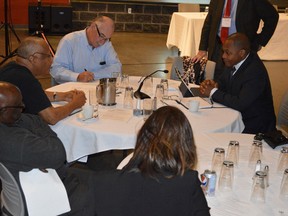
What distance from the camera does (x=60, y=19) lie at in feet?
34.0

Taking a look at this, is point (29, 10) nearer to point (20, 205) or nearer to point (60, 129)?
point (60, 129)

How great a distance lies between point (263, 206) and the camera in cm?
201

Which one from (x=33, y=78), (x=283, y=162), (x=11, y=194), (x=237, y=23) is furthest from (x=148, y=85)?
(x=11, y=194)

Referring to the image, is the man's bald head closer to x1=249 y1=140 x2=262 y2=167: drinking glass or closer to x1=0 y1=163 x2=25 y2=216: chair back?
x1=0 y1=163 x2=25 y2=216: chair back

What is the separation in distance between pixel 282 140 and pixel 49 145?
1.35 meters

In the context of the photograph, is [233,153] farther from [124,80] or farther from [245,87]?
[124,80]

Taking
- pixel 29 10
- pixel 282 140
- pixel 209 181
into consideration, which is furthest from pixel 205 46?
pixel 29 10

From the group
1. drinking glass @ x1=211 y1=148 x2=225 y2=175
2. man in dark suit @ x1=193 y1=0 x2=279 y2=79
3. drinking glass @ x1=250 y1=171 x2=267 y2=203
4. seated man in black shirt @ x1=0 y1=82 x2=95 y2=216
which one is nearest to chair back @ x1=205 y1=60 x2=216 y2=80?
man in dark suit @ x1=193 y1=0 x2=279 y2=79

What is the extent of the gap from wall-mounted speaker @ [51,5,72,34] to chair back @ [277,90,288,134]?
7.41 meters

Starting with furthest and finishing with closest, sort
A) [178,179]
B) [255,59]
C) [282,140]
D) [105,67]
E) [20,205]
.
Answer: [105,67] < [255,59] < [282,140] < [20,205] < [178,179]

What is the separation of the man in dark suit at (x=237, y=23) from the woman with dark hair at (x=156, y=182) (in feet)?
9.24

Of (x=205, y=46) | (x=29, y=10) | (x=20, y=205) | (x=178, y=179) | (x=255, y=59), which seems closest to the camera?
(x=178, y=179)

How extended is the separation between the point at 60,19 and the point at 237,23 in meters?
6.50

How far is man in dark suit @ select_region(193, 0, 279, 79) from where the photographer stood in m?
4.54
